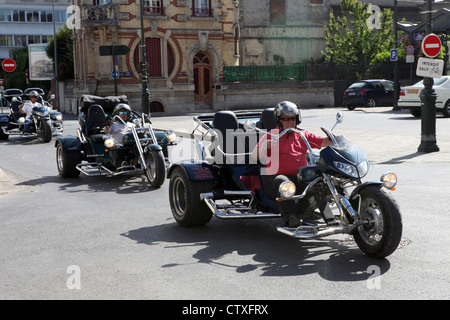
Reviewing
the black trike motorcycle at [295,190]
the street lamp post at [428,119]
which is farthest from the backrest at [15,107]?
the black trike motorcycle at [295,190]

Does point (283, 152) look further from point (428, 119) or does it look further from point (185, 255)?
point (428, 119)

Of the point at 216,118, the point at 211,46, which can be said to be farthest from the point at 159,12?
the point at 216,118

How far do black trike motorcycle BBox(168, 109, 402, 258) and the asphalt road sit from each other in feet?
0.76

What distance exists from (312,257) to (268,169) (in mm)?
1095

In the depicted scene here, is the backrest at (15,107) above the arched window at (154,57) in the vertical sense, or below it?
below

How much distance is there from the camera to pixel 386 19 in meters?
47.0

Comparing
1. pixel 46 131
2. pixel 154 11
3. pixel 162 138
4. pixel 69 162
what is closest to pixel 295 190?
pixel 162 138

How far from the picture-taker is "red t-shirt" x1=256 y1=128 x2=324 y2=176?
21.2 ft

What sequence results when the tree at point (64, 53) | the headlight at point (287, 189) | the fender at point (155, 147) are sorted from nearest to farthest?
the headlight at point (287, 189)
the fender at point (155, 147)
the tree at point (64, 53)

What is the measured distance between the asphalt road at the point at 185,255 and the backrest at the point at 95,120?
7.70 feet

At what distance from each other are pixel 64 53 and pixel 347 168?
49771 mm

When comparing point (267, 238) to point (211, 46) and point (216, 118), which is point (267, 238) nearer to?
point (216, 118)

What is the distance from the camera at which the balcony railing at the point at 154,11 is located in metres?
39.8

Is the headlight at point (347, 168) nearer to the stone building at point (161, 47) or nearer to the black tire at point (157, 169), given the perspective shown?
the black tire at point (157, 169)
